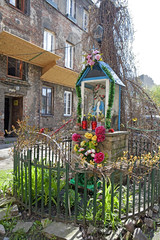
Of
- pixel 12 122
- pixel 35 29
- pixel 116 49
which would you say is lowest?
pixel 12 122

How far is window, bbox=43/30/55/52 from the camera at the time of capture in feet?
35.8

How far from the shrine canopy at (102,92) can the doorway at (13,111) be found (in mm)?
5956

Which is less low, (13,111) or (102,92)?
(102,92)

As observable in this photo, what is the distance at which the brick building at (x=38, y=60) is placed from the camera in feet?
27.6

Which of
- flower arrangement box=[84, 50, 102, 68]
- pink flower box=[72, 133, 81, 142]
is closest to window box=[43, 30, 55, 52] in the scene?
flower arrangement box=[84, 50, 102, 68]

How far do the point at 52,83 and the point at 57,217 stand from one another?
9817 millimetres

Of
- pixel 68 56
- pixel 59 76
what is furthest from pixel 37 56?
pixel 68 56

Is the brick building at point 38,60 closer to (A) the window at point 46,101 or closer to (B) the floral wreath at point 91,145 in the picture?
(A) the window at point 46,101

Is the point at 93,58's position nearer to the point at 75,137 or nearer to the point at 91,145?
the point at 75,137

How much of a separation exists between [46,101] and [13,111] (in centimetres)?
207

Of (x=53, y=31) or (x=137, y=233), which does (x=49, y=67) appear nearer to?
(x=53, y=31)

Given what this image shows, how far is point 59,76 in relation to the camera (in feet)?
35.9

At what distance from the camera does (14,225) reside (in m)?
2.55

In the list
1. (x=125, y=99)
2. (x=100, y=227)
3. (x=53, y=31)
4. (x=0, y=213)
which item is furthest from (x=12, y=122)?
(x=100, y=227)
